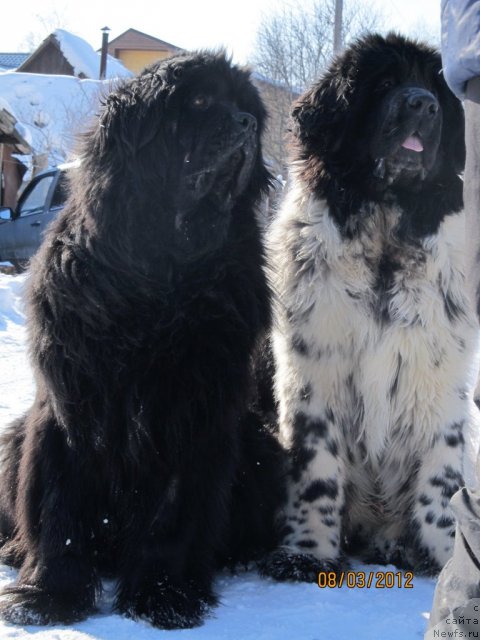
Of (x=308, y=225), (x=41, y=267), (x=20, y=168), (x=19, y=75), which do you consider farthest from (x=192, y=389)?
(x=19, y=75)

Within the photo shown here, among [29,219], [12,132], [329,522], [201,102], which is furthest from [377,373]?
[12,132]

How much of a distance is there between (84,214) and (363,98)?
136 centimetres

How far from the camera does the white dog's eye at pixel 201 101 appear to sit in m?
3.04

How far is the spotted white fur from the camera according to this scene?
10.8 ft

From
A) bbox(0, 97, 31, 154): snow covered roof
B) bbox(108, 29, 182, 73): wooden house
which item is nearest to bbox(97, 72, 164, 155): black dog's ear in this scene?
bbox(0, 97, 31, 154): snow covered roof

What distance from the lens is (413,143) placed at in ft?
10.7

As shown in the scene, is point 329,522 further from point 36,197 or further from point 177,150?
point 36,197

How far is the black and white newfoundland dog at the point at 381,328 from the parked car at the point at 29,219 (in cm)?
1091

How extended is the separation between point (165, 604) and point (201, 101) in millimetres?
1788

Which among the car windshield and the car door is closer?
the car door

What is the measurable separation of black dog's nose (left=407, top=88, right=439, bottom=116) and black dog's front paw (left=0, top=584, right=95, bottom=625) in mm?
2191

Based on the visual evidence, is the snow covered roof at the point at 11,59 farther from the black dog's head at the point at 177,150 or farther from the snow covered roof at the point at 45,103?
the black dog's head at the point at 177,150

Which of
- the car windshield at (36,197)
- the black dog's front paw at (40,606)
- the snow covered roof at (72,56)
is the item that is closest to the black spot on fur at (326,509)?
the black dog's front paw at (40,606)
